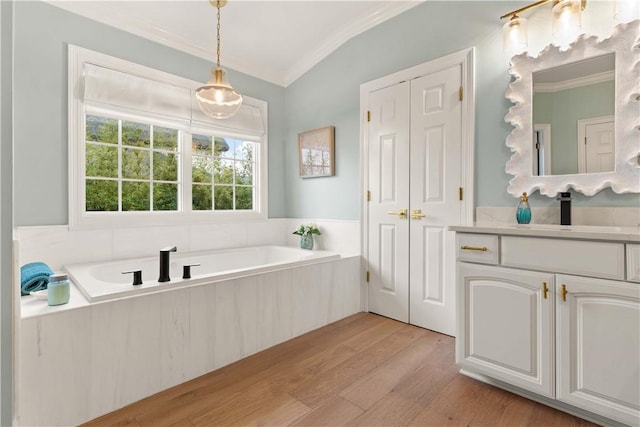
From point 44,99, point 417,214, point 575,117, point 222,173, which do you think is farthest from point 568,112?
point 44,99

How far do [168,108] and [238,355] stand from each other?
87.6 inches

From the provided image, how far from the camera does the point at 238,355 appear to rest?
212 centimetres

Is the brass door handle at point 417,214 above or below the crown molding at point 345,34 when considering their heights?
below

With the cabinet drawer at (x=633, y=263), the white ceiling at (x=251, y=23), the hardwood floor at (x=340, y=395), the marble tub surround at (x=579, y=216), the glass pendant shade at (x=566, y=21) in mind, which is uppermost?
the white ceiling at (x=251, y=23)

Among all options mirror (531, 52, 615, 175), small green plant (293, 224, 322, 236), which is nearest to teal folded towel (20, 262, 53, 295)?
small green plant (293, 224, 322, 236)

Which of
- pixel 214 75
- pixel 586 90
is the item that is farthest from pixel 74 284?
pixel 586 90

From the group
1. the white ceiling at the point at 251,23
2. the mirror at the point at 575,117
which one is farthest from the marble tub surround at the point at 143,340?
the white ceiling at the point at 251,23

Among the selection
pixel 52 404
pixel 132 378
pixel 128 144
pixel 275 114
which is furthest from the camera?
pixel 275 114

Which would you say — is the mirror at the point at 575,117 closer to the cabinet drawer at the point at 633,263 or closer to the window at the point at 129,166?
the cabinet drawer at the point at 633,263

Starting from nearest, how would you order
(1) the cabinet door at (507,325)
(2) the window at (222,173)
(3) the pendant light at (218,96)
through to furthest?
(1) the cabinet door at (507,325)
(3) the pendant light at (218,96)
(2) the window at (222,173)

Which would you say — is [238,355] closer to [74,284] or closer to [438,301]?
[74,284]

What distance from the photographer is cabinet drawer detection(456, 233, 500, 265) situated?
5.71 feet

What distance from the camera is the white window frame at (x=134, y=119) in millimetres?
2463

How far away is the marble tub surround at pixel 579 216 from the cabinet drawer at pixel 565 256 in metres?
0.56
